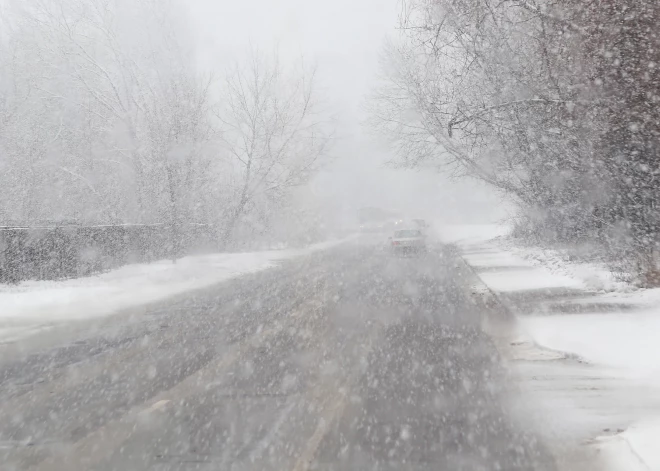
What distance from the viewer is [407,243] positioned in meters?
27.1

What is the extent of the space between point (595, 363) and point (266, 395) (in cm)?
378

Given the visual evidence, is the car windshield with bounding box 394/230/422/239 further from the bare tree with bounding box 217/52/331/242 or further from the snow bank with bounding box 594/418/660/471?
the snow bank with bounding box 594/418/660/471

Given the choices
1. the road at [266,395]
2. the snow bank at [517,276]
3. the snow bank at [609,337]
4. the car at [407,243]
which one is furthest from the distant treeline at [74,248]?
the snow bank at [609,337]

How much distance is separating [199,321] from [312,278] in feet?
24.8

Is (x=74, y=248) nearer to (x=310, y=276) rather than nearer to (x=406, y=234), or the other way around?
(x=310, y=276)

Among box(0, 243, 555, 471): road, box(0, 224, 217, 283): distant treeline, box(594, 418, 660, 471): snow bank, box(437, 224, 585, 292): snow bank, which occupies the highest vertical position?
box(0, 224, 217, 283): distant treeline

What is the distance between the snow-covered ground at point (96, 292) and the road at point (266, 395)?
1.07 metres

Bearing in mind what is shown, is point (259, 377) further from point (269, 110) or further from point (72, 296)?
point (269, 110)

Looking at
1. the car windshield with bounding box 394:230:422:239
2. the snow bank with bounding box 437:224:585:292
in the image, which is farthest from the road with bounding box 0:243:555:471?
the car windshield with bounding box 394:230:422:239

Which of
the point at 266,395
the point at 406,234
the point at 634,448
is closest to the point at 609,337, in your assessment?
the point at 634,448

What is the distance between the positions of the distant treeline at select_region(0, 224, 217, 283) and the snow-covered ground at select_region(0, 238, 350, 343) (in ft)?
1.02

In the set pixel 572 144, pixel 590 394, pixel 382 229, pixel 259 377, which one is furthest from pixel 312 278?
pixel 382 229

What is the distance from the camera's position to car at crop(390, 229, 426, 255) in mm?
27094

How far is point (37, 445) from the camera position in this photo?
443cm
